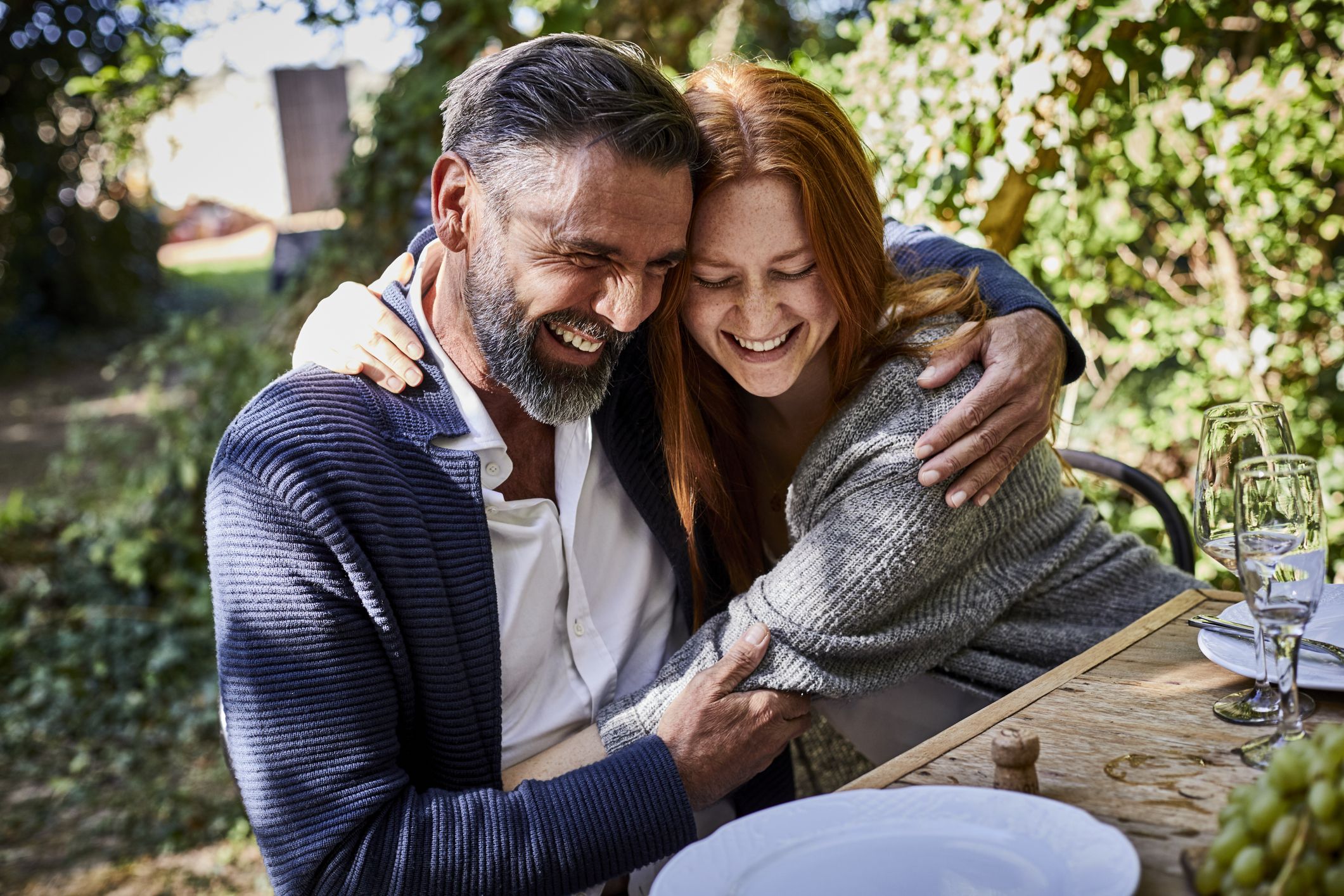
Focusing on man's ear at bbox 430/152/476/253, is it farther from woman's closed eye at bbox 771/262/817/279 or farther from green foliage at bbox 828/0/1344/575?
green foliage at bbox 828/0/1344/575

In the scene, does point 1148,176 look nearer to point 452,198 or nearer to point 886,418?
point 886,418

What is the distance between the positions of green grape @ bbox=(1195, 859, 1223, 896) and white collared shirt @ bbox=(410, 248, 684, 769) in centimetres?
122

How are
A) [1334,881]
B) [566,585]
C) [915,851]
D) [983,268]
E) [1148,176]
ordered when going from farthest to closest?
1. [1148,176]
2. [983,268]
3. [566,585]
4. [915,851]
5. [1334,881]

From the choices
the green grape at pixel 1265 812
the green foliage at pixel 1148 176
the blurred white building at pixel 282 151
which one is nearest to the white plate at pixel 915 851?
the green grape at pixel 1265 812

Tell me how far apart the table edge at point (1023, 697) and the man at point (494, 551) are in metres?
0.40

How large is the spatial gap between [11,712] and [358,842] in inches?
143

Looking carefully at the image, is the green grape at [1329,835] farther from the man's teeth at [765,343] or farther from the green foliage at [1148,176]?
the green foliage at [1148,176]

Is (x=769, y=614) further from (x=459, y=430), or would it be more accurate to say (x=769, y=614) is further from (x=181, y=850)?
(x=181, y=850)

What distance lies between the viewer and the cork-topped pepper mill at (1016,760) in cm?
126

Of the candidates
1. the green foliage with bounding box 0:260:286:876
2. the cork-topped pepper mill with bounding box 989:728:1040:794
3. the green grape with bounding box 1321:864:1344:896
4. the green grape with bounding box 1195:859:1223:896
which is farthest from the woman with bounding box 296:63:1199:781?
the green foliage with bounding box 0:260:286:876

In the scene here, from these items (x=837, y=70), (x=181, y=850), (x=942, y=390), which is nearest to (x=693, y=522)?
(x=942, y=390)

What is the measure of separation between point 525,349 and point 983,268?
0.96m

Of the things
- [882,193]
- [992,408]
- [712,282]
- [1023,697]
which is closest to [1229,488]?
[1023,697]

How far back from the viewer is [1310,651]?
1.51 meters
